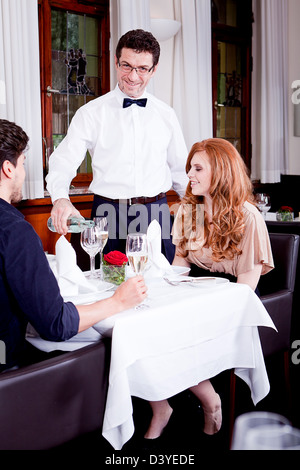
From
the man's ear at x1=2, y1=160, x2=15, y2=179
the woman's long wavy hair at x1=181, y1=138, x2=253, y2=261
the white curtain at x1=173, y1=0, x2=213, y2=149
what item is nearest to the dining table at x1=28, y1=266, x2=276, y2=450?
the woman's long wavy hair at x1=181, y1=138, x2=253, y2=261

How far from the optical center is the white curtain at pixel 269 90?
5922mm

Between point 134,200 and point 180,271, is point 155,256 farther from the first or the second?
point 134,200

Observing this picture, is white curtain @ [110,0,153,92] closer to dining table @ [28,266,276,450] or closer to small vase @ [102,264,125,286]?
small vase @ [102,264,125,286]

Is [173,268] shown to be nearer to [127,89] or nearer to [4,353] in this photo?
[4,353]

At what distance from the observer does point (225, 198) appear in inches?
89.5

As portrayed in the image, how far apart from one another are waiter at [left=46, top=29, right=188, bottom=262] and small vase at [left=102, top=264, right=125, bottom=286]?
33.8 inches

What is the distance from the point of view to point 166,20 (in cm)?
475

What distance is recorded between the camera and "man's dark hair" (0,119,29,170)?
1.54 metres

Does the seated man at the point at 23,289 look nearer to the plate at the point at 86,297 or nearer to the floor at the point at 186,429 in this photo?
the plate at the point at 86,297

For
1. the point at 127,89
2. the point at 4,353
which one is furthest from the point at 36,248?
the point at 127,89

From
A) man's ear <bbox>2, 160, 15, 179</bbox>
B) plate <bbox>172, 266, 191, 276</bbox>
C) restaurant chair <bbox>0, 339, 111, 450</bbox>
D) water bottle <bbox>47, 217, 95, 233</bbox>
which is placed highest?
man's ear <bbox>2, 160, 15, 179</bbox>

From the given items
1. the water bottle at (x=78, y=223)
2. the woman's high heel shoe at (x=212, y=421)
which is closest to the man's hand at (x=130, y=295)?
the water bottle at (x=78, y=223)

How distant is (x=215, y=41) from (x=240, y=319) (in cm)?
436

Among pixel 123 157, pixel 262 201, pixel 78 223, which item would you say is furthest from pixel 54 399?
pixel 262 201
